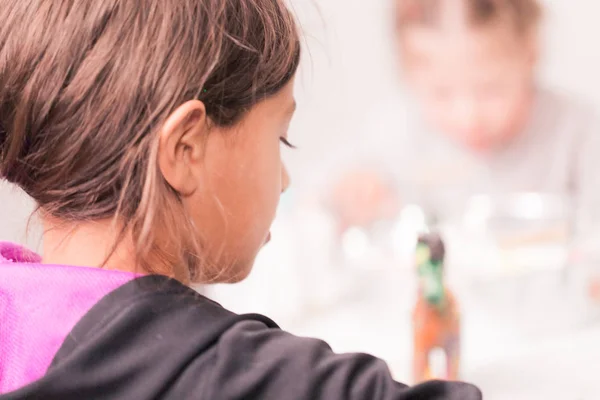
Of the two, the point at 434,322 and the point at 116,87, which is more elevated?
the point at 116,87

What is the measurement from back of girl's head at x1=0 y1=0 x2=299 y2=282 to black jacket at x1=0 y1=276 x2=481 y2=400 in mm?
66

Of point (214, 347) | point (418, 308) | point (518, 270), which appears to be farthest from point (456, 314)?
point (214, 347)

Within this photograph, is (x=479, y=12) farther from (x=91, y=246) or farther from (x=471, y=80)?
Answer: (x=91, y=246)

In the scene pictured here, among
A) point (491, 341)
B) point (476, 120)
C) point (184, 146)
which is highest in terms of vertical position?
point (184, 146)

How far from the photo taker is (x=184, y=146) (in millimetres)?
477

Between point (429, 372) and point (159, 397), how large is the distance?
0.70m

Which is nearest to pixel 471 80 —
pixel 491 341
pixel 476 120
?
pixel 476 120

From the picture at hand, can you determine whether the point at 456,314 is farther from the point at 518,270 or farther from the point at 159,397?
the point at 159,397

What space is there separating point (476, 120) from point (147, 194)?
84cm

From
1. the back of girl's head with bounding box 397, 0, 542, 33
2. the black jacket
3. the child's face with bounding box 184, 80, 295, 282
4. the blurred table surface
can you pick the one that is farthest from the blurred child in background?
the black jacket

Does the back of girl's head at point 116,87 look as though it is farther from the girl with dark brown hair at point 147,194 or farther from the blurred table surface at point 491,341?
the blurred table surface at point 491,341

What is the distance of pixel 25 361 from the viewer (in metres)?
0.44

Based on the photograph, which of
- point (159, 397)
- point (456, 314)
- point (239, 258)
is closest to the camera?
point (159, 397)

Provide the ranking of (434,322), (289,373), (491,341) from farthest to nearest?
(491,341) → (434,322) → (289,373)
